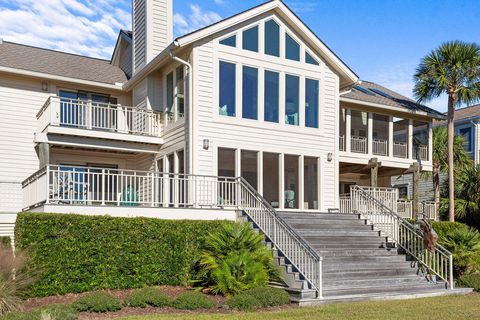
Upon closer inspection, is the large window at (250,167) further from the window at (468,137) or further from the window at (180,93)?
the window at (468,137)

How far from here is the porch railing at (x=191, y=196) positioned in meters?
13.3

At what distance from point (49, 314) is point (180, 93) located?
9927 mm

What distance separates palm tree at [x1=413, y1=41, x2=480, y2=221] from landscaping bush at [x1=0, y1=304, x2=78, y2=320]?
18.0 metres

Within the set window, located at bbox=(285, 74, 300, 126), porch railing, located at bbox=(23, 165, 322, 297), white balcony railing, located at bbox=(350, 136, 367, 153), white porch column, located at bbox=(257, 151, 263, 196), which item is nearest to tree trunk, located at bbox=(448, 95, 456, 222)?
white balcony railing, located at bbox=(350, 136, 367, 153)

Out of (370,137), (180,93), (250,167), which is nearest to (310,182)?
(250,167)

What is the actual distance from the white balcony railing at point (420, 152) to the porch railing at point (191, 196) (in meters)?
12.7

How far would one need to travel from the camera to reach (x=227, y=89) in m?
17.5

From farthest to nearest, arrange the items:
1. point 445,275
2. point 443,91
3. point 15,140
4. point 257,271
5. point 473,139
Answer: point 473,139 → point 443,91 → point 15,140 → point 445,275 → point 257,271

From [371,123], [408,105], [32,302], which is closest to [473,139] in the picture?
[408,105]

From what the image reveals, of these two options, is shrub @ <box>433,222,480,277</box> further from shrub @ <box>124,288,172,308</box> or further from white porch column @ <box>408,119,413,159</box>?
shrub @ <box>124,288,172,308</box>

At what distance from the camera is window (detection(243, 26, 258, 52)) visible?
17.9 metres

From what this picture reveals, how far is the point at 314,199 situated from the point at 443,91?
30.8ft

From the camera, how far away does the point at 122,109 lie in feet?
63.3

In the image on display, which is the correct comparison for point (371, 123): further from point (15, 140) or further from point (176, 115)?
point (15, 140)
